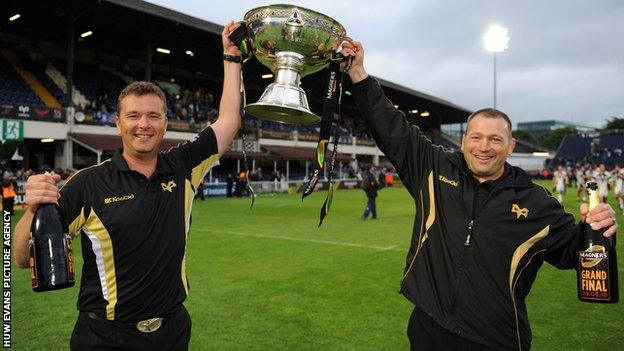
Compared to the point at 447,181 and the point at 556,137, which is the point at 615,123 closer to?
the point at 556,137

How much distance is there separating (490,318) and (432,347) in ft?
1.13

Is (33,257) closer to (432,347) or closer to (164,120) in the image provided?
(164,120)

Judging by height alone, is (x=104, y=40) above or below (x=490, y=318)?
above

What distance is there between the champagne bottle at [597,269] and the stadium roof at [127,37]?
16648 mm

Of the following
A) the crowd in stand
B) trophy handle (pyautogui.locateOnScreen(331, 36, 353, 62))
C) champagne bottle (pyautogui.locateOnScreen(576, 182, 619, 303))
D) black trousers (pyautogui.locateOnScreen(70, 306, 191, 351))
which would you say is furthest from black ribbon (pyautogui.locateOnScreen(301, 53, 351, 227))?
the crowd in stand

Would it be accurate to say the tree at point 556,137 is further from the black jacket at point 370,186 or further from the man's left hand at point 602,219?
the man's left hand at point 602,219

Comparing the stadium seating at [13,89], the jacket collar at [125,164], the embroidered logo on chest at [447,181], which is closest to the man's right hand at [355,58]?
the embroidered logo on chest at [447,181]

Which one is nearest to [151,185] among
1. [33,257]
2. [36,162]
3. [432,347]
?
[33,257]

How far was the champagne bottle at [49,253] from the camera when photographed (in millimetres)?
2006

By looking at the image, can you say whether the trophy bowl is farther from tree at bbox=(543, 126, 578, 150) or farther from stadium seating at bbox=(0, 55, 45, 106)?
tree at bbox=(543, 126, 578, 150)

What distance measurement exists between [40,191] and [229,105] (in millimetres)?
1350

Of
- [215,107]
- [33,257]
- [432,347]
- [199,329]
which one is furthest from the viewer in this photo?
[215,107]

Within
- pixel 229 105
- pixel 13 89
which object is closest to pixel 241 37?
pixel 229 105

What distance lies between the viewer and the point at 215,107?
121 ft
